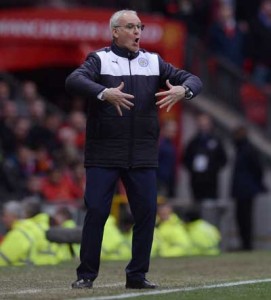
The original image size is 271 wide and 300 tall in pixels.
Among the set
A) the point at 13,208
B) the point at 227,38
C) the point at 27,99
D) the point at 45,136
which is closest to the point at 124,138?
the point at 13,208

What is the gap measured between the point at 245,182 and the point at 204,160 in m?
0.86

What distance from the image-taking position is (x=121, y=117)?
10.8 metres

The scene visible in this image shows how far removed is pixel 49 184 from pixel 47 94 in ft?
→ 19.2

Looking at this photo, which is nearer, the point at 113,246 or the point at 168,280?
the point at 168,280

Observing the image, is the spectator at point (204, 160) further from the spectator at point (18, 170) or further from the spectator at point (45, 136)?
the spectator at point (18, 170)

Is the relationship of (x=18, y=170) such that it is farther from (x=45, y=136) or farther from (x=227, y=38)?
(x=227, y=38)

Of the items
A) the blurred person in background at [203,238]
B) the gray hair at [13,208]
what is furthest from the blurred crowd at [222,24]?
the gray hair at [13,208]

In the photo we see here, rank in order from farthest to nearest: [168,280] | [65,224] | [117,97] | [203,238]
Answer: [203,238]
[65,224]
[168,280]
[117,97]

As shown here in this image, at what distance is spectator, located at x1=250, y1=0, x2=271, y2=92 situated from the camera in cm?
2488

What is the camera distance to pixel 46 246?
1702 cm

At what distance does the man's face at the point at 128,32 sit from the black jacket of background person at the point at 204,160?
37.1ft

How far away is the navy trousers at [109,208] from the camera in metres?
10.9

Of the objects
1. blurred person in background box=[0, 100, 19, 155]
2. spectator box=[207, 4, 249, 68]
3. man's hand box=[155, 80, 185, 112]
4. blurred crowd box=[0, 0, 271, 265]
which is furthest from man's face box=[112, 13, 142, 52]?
spectator box=[207, 4, 249, 68]

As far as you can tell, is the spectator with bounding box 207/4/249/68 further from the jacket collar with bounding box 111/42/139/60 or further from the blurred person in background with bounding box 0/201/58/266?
the jacket collar with bounding box 111/42/139/60
